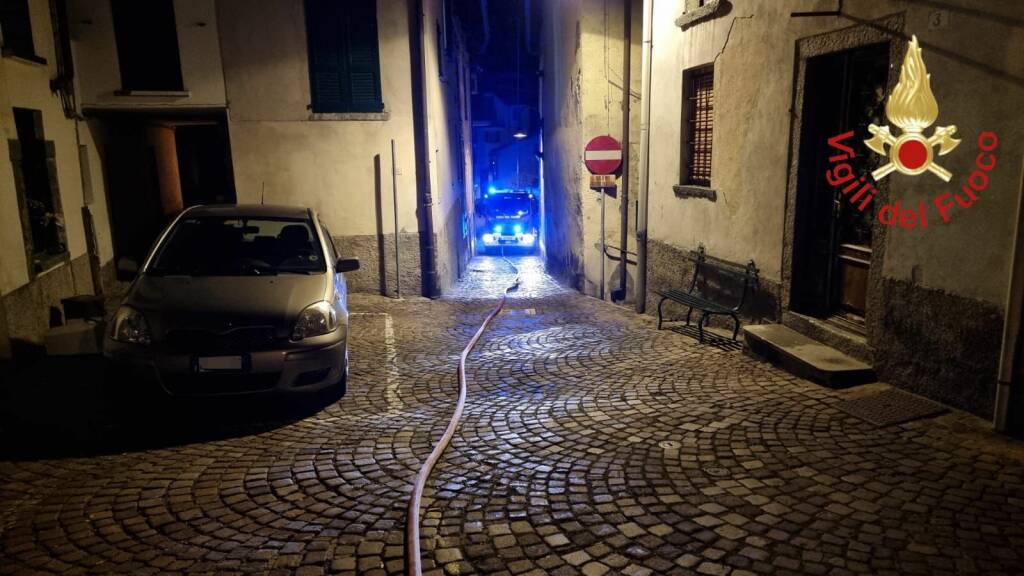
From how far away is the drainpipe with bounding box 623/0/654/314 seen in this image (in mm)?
10555

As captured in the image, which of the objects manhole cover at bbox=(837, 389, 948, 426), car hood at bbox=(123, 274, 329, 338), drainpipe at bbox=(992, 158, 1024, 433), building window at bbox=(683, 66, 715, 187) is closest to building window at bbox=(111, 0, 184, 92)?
car hood at bbox=(123, 274, 329, 338)

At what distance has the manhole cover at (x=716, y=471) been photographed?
4266 mm

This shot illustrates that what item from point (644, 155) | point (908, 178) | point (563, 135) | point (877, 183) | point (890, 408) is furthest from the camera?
point (563, 135)

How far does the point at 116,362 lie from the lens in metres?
5.34

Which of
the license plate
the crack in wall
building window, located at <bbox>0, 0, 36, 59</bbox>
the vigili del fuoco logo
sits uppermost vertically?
building window, located at <bbox>0, 0, 36, 59</bbox>

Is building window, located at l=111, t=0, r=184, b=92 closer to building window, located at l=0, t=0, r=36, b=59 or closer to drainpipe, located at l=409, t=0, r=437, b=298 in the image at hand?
building window, located at l=0, t=0, r=36, b=59

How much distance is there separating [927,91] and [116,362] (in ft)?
23.6

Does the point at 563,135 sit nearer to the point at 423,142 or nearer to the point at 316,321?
the point at 423,142

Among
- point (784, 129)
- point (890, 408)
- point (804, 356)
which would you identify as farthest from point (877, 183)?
point (890, 408)

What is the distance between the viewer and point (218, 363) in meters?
5.28

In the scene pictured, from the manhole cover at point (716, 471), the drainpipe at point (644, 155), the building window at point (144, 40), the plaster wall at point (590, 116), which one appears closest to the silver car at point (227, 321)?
the manhole cover at point (716, 471)

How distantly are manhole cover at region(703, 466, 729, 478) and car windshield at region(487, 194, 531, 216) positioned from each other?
816 inches

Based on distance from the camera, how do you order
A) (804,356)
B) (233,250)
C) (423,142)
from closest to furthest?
1. (804,356)
2. (233,250)
3. (423,142)

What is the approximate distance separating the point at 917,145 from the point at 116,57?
39.8 feet
